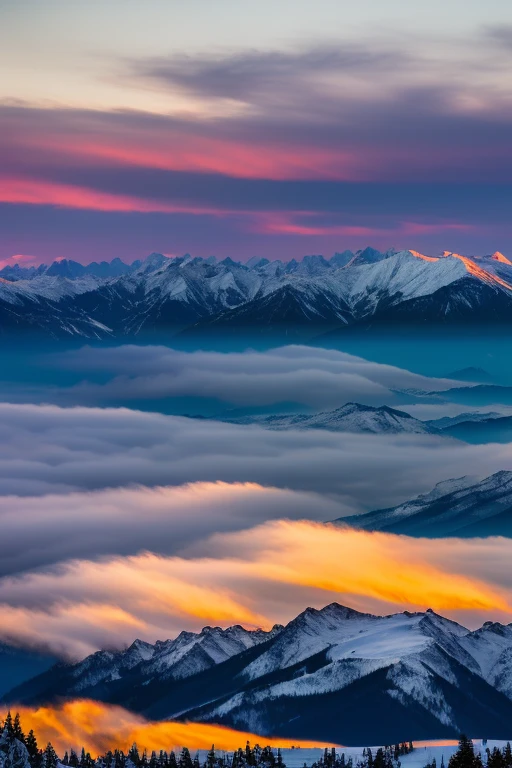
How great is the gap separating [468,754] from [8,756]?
2505 inches

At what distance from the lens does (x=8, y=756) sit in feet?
638

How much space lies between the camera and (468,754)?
185500 mm
